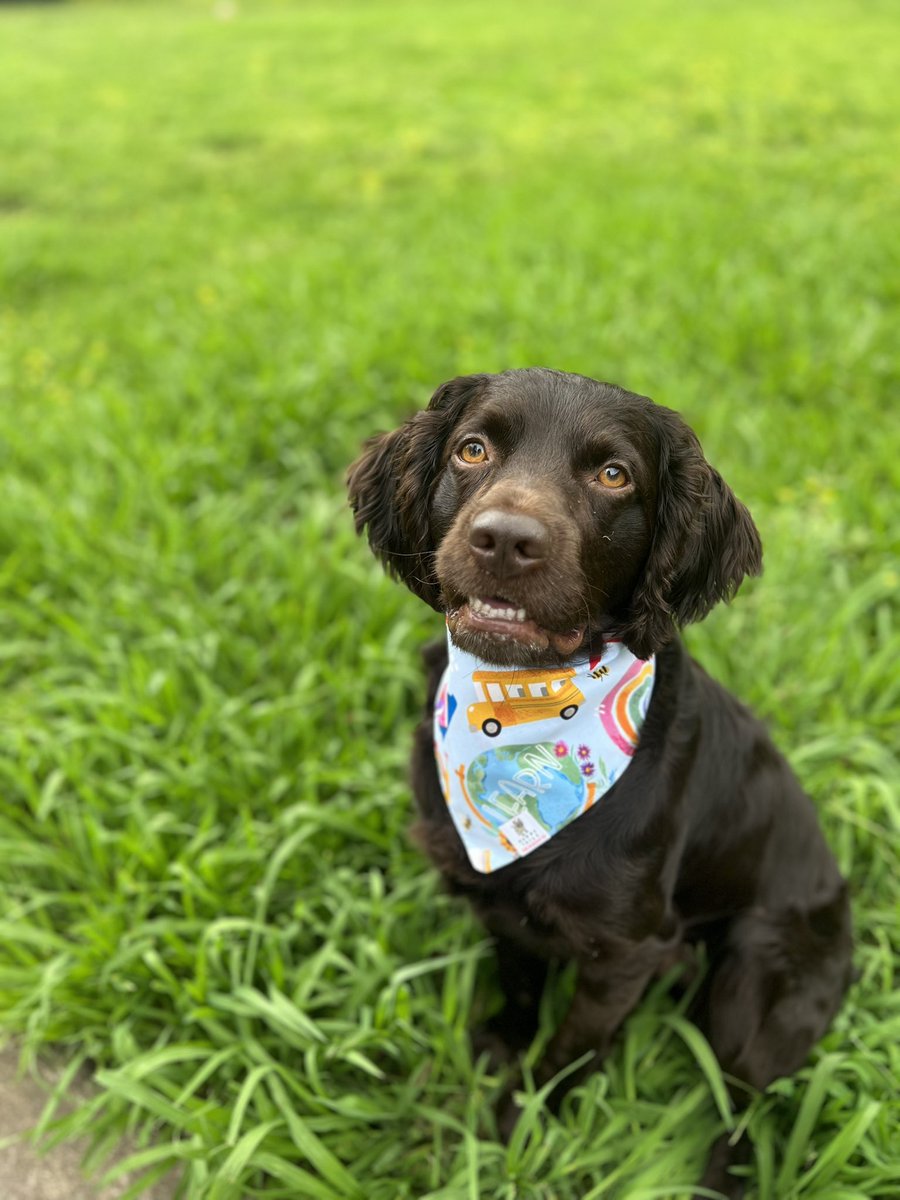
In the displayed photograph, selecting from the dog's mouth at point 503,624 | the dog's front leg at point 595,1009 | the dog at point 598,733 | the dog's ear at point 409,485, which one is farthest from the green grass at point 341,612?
the dog's mouth at point 503,624

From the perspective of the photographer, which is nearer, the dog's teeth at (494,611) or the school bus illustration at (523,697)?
the dog's teeth at (494,611)

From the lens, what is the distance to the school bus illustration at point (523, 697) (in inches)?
68.4

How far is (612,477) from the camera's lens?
65.7 inches

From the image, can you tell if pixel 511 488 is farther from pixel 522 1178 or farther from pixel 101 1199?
pixel 101 1199

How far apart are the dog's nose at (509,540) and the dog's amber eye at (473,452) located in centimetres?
24

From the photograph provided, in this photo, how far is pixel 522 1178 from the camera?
1978mm

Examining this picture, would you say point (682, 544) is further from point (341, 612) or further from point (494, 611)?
point (341, 612)

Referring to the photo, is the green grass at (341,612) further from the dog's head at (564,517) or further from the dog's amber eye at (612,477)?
the dog's amber eye at (612,477)

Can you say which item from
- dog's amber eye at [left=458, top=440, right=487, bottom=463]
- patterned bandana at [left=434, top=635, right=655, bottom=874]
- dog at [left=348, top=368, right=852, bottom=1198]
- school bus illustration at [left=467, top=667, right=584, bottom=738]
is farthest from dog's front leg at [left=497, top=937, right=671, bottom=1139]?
dog's amber eye at [left=458, top=440, right=487, bottom=463]

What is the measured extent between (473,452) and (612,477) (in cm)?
26

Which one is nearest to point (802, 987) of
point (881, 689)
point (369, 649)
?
point (881, 689)

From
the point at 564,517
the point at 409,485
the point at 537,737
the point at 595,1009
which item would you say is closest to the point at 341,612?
the point at 409,485

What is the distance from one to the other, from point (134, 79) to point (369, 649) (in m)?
10.7

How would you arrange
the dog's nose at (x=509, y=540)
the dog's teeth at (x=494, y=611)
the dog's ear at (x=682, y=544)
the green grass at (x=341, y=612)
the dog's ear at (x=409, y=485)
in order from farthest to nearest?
the green grass at (x=341, y=612)
the dog's ear at (x=409, y=485)
the dog's ear at (x=682, y=544)
the dog's teeth at (x=494, y=611)
the dog's nose at (x=509, y=540)
